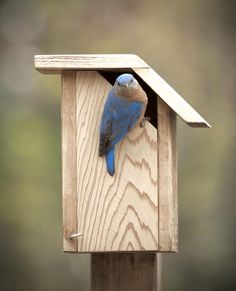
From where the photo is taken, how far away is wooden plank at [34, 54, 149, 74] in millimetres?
3229

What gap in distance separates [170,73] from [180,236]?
911 mm

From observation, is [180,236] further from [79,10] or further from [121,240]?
[121,240]

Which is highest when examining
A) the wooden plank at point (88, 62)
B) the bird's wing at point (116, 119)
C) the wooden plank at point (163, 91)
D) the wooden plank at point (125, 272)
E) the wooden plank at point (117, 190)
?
the wooden plank at point (88, 62)

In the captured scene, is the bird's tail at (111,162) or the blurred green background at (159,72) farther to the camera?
the blurred green background at (159,72)

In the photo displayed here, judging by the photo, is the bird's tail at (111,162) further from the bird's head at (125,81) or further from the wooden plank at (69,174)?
the bird's head at (125,81)

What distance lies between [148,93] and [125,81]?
0.26 metres

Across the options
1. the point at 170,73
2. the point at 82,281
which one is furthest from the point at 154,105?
the point at 82,281

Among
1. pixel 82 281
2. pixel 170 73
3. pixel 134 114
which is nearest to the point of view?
pixel 134 114

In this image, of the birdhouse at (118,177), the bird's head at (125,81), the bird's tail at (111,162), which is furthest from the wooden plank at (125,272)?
Result: the bird's head at (125,81)

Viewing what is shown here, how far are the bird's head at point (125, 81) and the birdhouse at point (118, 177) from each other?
8 cm

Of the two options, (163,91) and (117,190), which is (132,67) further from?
(117,190)

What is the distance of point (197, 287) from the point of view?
19.6 feet

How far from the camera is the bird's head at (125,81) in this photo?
3.16m

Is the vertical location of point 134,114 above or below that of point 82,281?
above
